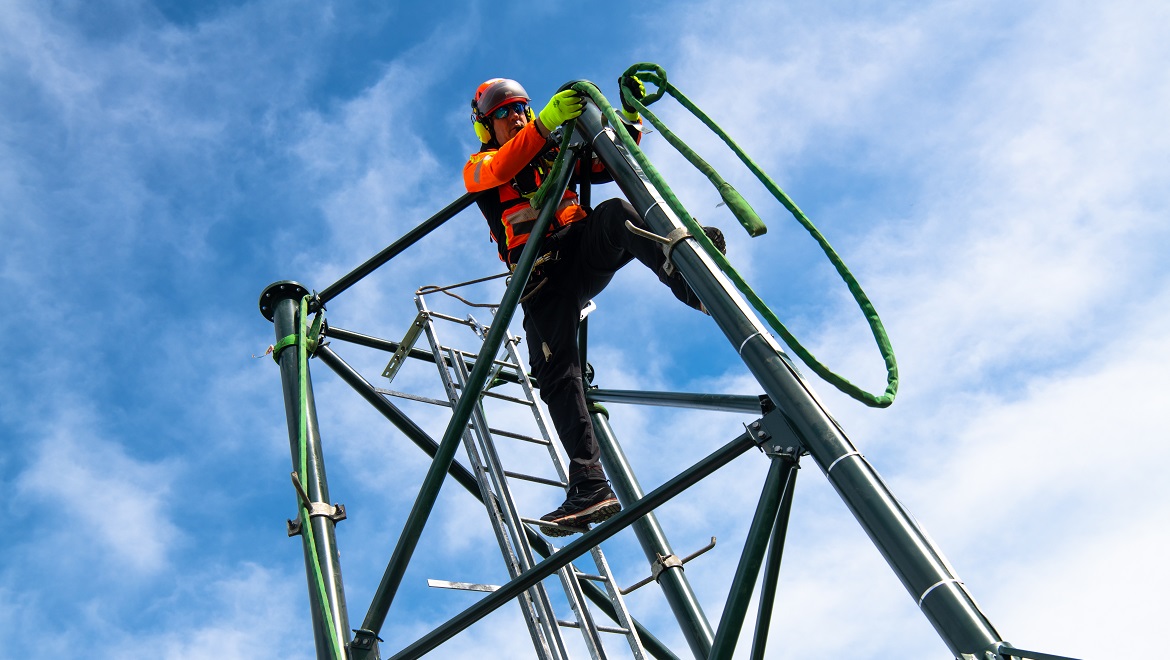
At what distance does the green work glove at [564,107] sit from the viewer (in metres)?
5.89

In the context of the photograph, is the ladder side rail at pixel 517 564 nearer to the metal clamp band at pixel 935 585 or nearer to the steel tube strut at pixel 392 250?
the steel tube strut at pixel 392 250

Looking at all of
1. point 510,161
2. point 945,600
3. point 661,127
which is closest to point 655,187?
point 661,127

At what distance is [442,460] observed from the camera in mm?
5391

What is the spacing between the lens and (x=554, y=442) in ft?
23.6

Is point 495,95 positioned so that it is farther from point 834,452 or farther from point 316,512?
point 834,452

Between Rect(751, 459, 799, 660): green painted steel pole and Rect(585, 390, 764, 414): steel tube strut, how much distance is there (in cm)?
63

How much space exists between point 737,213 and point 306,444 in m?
2.82

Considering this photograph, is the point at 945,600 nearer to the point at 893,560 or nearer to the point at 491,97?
the point at 893,560

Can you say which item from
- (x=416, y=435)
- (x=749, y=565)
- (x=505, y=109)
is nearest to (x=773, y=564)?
(x=749, y=565)

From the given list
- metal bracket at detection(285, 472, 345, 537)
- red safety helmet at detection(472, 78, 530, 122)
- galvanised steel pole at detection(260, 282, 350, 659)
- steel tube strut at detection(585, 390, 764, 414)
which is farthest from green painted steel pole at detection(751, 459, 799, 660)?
red safety helmet at detection(472, 78, 530, 122)

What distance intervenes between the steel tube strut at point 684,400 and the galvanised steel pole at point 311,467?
196 centimetres

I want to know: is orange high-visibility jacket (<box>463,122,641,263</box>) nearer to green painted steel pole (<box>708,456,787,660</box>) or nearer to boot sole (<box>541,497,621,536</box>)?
boot sole (<box>541,497,621,536</box>)

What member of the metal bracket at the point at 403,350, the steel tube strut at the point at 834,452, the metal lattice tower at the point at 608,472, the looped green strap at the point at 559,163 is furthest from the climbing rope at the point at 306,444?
the steel tube strut at the point at 834,452

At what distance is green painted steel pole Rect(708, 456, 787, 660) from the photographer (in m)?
4.32
